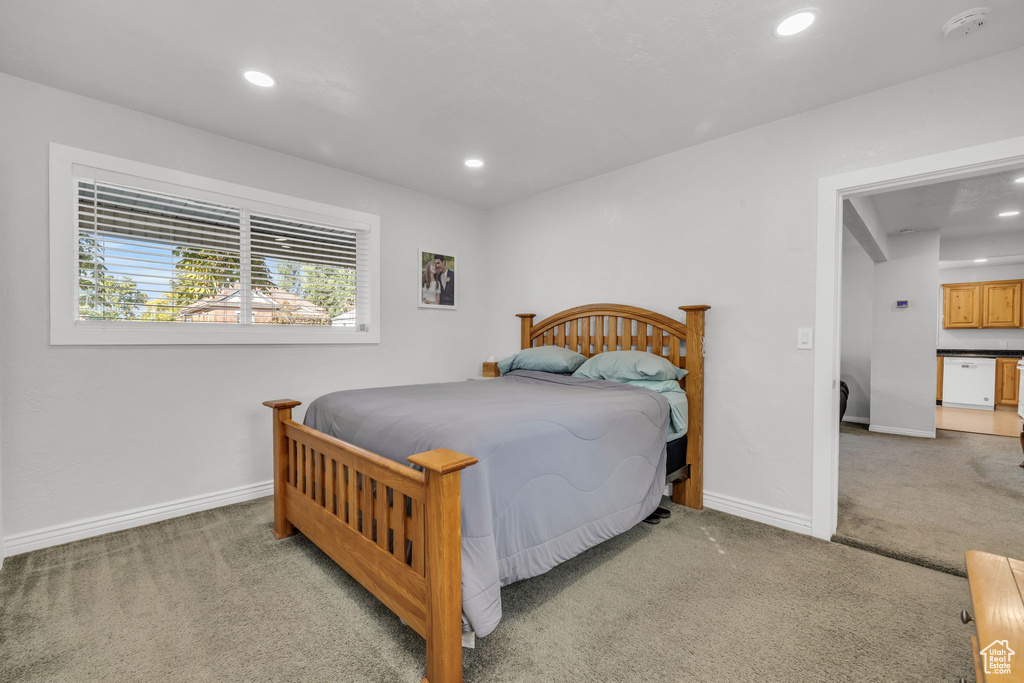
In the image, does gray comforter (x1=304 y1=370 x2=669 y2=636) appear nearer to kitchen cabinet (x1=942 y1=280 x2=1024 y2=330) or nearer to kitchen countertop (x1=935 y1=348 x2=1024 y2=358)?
kitchen countertop (x1=935 y1=348 x2=1024 y2=358)

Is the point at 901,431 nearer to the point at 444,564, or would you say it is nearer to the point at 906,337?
the point at 906,337

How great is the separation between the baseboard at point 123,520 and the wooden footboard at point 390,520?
0.77 meters

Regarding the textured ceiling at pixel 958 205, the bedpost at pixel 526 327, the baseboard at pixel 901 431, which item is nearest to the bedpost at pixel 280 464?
the bedpost at pixel 526 327

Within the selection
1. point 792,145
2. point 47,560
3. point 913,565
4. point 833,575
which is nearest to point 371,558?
point 47,560

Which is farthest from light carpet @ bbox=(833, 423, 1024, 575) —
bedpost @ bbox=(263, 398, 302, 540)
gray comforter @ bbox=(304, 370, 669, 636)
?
bedpost @ bbox=(263, 398, 302, 540)

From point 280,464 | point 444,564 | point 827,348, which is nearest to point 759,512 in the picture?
point 827,348

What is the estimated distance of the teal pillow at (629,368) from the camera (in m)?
2.88

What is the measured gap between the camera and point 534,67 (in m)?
2.15

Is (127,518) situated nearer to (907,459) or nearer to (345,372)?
(345,372)

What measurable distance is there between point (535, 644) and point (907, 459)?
4.17 metres

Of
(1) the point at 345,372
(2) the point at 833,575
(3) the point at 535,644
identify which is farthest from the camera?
(1) the point at 345,372

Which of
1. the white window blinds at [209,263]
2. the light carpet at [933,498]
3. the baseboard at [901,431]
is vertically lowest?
the light carpet at [933,498]

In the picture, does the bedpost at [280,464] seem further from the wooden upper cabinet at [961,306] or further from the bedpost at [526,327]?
the wooden upper cabinet at [961,306]

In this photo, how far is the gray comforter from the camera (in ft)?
4.88
